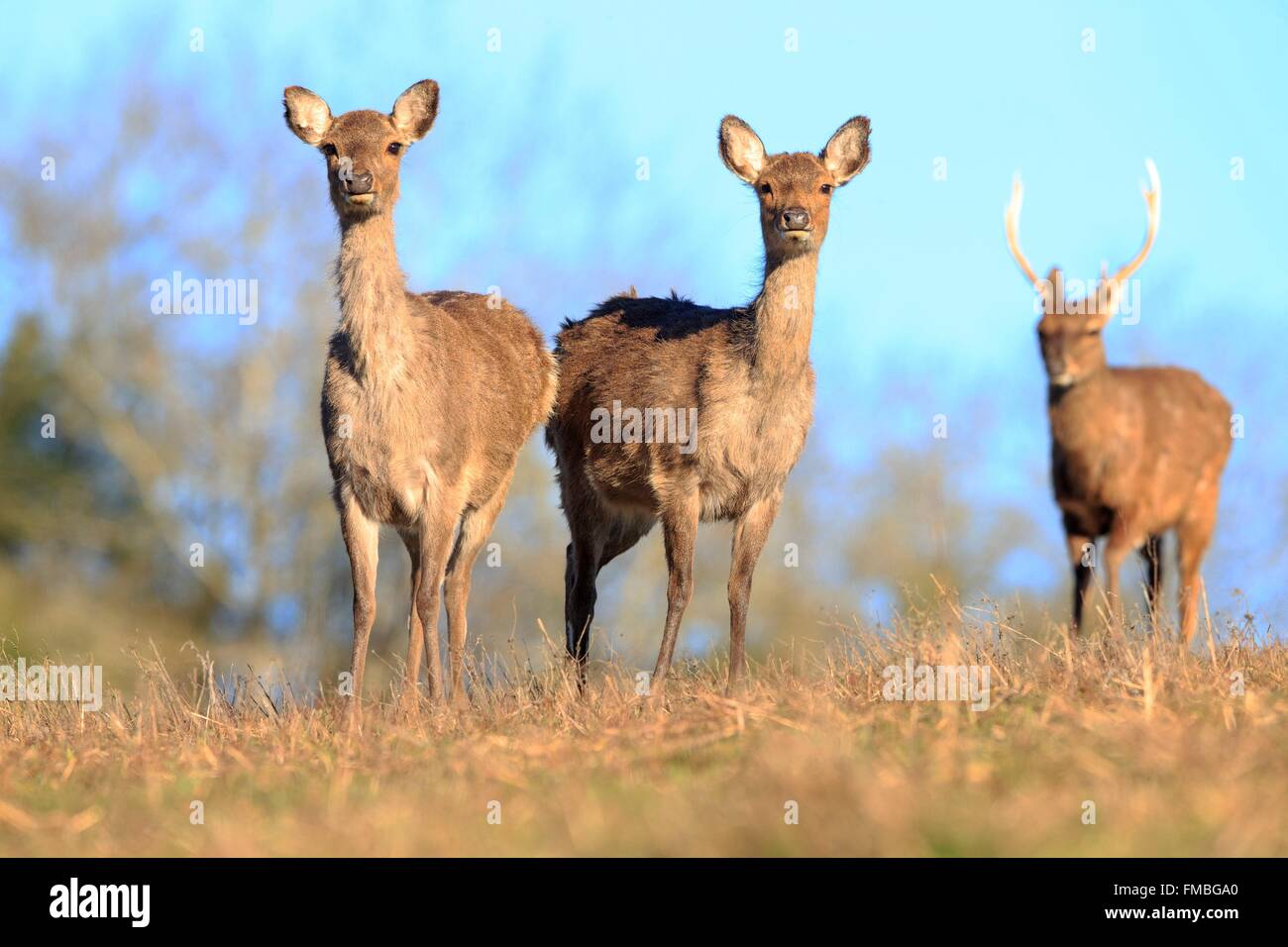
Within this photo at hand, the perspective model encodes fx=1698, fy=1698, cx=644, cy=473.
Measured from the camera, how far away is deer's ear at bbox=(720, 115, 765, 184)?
10102 mm

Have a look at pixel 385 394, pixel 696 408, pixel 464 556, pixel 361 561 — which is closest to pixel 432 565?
pixel 361 561

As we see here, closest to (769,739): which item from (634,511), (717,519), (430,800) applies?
(430,800)

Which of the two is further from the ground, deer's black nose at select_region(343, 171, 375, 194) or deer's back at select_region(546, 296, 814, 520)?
deer's black nose at select_region(343, 171, 375, 194)

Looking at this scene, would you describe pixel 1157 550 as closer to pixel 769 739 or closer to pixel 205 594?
pixel 769 739

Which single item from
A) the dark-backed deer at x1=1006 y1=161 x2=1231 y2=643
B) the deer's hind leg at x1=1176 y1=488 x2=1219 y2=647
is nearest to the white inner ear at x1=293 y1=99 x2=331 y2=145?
the dark-backed deer at x1=1006 y1=161 x2=1231 y2=643

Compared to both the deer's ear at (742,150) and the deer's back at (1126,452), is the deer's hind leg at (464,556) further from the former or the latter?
the deer's back at (1126,452)

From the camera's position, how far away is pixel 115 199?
25328mm

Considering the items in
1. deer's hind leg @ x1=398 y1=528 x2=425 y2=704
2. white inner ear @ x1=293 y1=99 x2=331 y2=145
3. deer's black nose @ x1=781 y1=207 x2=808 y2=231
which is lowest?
deer's hind leg @ x1=398 y1=528 x2=425 y2=704

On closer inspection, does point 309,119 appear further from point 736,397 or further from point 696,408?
point 736,397

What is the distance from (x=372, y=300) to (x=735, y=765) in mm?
4122

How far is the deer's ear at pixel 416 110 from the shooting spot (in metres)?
9.58

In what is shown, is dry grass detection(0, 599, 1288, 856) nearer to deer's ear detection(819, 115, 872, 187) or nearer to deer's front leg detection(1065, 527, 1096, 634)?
deer's front leg detection(1065, 527, 1096, 634)

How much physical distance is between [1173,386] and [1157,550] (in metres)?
0.99

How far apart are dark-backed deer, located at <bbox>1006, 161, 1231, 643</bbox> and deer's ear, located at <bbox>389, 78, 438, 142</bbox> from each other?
3379 millimetres
